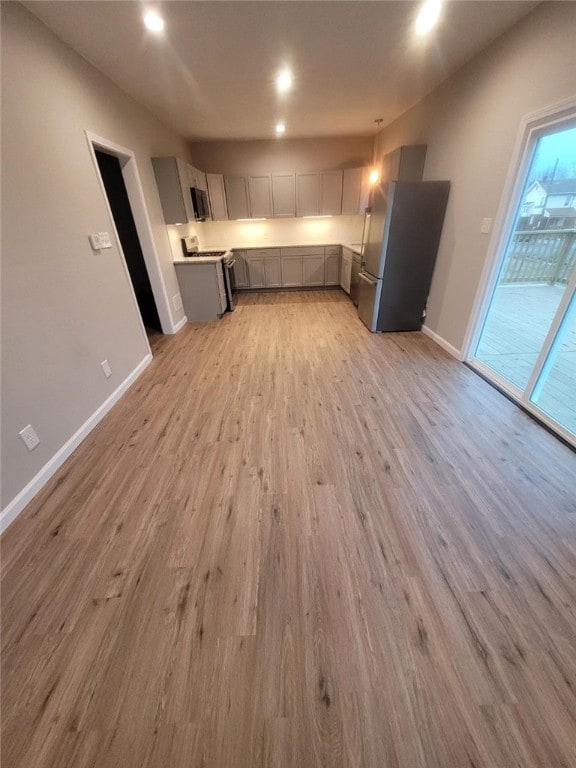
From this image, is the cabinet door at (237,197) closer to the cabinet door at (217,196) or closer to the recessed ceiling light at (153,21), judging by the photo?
the cabinet door at (217,196)

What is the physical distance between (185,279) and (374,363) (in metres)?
3.00

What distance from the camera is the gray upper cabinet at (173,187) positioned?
3604 mm

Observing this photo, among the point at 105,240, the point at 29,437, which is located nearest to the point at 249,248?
the point at 105,240

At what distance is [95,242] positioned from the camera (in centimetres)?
237

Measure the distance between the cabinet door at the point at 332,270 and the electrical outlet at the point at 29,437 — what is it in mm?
5173

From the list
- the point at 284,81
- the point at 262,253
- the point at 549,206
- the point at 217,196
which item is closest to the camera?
the point at 549,206

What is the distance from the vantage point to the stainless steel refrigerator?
3.04 metres

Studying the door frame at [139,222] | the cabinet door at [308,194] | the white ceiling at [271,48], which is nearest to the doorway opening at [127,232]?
the door frame at [139,222]

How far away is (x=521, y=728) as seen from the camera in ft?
2.83

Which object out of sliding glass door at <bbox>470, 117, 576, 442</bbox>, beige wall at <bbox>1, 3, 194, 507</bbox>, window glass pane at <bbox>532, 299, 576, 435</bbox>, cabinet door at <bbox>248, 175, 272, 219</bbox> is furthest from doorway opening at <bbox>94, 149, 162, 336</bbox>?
window glass pane at <bbox>532, 299, 576, 435</bbox>

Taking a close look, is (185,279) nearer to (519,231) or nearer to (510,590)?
(519,231)

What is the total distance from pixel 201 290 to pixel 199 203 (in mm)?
1442

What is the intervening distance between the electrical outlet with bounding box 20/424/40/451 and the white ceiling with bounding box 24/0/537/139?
2.59m

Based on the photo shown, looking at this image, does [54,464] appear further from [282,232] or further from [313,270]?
[282,232]
